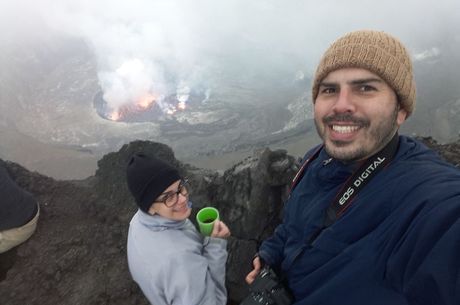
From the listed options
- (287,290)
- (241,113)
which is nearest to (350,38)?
(287,290)

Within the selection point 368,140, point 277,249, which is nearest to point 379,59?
point 368,140

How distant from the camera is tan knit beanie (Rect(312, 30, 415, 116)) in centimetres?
200

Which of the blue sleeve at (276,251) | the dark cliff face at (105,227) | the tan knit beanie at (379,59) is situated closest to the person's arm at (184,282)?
the blue sleeve at (276,251)

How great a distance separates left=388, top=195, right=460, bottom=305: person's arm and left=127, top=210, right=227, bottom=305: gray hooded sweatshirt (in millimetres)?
1392

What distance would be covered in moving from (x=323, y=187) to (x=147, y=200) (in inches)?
49.8

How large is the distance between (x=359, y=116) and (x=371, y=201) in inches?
18.3

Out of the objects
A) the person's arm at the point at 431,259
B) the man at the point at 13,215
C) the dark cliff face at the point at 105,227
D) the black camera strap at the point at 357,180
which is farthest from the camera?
the man at the point at 13,215

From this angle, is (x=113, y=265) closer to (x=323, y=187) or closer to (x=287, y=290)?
(x=287, y=290)

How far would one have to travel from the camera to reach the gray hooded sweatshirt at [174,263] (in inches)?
A: 99.4

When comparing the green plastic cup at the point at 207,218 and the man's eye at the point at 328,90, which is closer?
the man's eye at the point at 328,90

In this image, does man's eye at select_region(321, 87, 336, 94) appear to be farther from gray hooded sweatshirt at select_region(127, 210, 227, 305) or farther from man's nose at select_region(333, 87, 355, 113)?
gray hooded sweatshirt at select_region(127, 210, 227, 305)

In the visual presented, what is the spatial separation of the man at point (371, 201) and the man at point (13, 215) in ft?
13.1

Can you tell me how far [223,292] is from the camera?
2.87m

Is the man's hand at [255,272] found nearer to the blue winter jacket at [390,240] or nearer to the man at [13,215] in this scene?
the blue winter jacket at [390,240]
